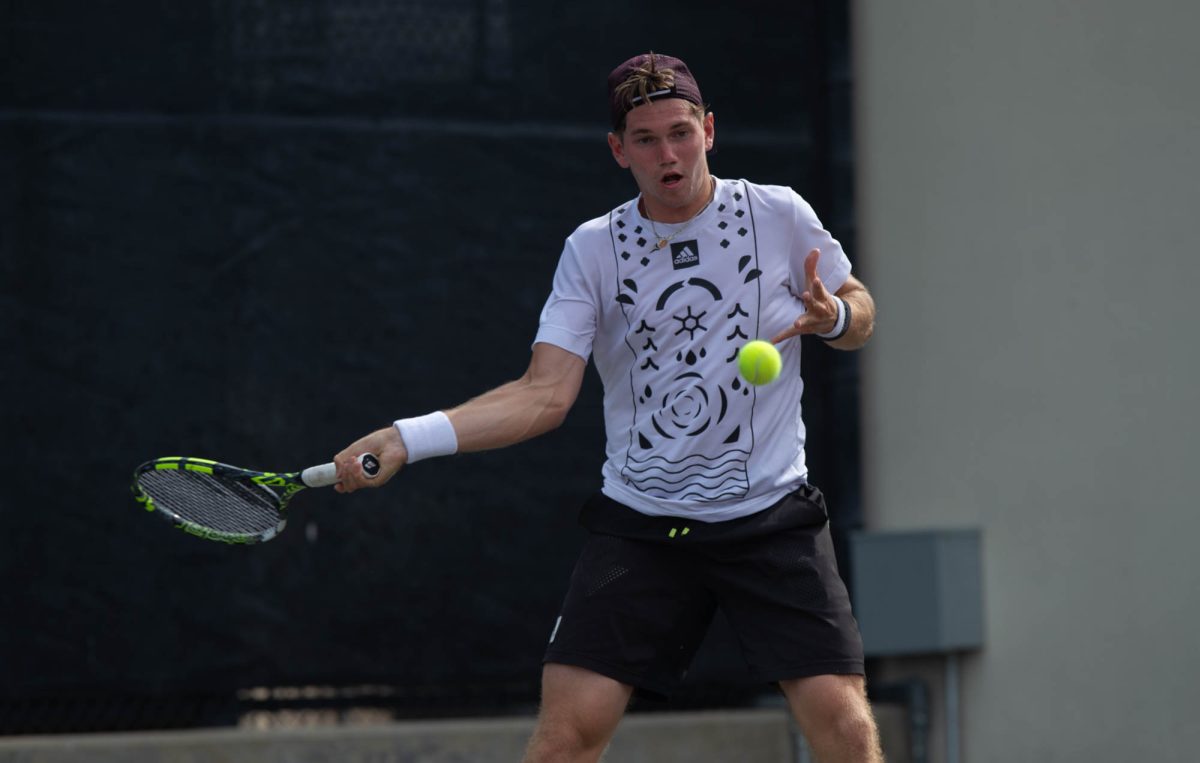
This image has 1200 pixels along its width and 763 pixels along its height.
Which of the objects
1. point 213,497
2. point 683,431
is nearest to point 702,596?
point 683,431

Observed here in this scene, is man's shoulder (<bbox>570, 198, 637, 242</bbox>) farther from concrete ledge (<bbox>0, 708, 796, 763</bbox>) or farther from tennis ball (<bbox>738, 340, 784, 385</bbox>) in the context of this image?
concrete ledge (<bbox>0, 708, 796, 763</bbox>)

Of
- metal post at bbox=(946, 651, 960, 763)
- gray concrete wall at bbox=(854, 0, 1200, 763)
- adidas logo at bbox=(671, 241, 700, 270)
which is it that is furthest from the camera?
metal post at bbox=(946, 651, 960, 763)

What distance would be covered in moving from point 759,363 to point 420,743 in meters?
2.95

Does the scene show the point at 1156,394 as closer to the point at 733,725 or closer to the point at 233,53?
the point at 733,725

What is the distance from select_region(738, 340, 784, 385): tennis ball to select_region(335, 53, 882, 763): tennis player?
0.91ft

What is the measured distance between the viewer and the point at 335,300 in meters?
6.63

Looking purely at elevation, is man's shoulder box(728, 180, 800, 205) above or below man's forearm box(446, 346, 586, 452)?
above

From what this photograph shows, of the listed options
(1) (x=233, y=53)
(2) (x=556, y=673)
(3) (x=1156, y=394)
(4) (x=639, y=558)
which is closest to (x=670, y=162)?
(4) (x=639, y=558)

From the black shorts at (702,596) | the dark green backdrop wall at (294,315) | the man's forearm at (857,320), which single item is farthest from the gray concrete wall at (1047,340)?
the black shorts at (702,596)

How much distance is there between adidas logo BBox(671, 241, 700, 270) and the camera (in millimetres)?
4430

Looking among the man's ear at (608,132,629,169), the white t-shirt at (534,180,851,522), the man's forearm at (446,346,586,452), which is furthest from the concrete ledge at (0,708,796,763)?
the man's ear at (608,132,629,169)

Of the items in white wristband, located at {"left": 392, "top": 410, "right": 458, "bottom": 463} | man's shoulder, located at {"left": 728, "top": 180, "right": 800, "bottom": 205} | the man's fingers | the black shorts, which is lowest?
the black shorts

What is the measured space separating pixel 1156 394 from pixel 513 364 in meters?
2.32

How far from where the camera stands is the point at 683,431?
14.5 feet
